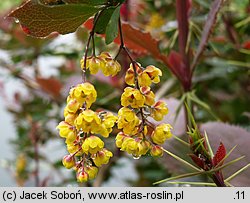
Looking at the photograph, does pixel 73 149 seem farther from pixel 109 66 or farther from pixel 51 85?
pixel 51 85

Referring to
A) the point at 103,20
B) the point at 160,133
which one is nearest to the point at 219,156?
the point at 160,133

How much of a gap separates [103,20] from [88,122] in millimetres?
110

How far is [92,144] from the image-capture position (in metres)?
0.40

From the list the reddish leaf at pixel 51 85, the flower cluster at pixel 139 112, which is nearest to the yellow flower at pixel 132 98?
the flower cluster at pixel 139 112

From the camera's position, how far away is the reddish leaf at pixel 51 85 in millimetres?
1056

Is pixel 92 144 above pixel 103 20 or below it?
below

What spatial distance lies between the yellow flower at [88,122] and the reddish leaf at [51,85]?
67 centimetres

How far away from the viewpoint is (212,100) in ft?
3.76

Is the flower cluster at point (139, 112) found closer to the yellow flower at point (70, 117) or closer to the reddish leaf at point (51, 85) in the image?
the yellow flower at point (70, 117)

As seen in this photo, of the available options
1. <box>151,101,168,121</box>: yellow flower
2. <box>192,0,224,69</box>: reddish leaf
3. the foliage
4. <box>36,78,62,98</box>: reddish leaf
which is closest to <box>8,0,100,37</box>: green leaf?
the foliage

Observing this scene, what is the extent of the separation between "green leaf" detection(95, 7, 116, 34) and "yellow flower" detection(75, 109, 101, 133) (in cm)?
9

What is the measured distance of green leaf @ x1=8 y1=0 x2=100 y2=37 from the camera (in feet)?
1.36

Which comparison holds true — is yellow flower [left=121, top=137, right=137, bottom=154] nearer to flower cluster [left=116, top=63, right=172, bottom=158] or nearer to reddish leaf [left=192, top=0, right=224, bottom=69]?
flower cluster [left=116, top=63, right=172, bottom=158]
